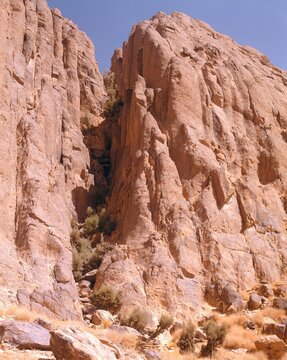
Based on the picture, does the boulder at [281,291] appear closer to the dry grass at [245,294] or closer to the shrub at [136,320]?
the dry grass at [245,294]

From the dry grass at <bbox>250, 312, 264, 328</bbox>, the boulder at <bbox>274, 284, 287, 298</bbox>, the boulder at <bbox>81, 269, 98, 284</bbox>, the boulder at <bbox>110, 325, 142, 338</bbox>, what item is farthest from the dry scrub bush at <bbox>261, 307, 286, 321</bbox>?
the boulder at <bbox>81, 269, 98, 284</bbox>

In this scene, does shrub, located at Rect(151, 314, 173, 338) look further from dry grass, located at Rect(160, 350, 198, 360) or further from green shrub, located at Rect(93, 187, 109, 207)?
green shrub, located at Rect(93, 187, 109, 207)

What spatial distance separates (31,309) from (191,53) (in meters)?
20.7

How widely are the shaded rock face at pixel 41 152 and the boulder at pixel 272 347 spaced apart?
604 cm

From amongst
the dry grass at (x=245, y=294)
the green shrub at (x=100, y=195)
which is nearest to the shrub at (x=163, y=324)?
the dry grass at (x=245, y=294)

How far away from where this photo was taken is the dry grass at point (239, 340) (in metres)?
15.3

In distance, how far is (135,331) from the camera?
52.0ft

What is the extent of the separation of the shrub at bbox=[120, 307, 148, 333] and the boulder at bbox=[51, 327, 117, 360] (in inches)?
269

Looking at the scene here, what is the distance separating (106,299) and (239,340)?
5.05 meters

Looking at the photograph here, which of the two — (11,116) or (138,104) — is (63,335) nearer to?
(11,116)

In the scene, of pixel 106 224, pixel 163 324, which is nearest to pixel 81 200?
pixel 106 224

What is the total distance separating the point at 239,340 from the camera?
15.6m

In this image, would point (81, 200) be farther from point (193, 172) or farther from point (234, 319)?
point (234, 319)

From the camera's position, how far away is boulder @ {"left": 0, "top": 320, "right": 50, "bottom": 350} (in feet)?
33.1
